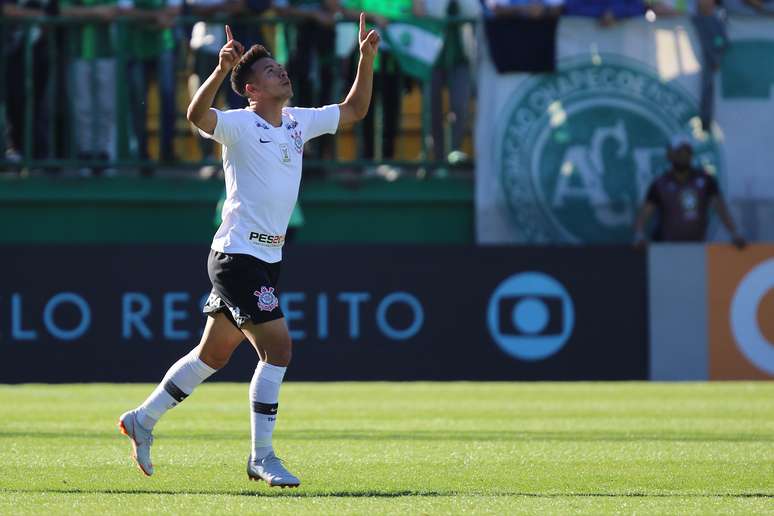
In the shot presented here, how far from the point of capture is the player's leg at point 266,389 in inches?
296

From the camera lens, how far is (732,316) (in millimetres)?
15406

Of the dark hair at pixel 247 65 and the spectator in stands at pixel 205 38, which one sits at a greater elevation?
the spectator in stands at pixel 205 38

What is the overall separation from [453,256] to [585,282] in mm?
1303

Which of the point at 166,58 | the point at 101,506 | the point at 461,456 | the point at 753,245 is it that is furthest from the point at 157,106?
the point at 101,506

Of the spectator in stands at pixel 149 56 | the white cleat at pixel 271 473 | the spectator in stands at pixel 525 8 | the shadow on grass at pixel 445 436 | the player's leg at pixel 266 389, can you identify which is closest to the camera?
the white cleat at pixel 271 473

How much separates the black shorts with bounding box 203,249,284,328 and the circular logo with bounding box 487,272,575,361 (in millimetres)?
7772

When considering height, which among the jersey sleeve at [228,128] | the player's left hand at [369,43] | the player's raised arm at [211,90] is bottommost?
the jersey sleeve at [228,128]

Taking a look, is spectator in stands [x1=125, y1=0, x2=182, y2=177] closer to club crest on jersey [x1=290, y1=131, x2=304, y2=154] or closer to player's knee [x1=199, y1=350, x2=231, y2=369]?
club crest on jersey [x1=290, y1=131, x2=304, y2=154]

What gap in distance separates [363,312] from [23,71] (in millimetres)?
4453

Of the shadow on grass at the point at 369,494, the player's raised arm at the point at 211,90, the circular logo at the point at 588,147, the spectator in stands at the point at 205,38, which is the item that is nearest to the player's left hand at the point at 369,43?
the player's raised arm at the point at 211,90

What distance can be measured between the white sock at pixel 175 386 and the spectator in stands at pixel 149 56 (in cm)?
870

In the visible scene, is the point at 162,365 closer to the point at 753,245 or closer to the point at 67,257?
the point at 67,257

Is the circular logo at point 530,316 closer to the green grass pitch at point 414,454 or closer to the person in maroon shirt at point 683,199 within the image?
the green grass pitch at point 414,454

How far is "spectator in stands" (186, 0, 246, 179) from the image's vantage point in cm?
1619
